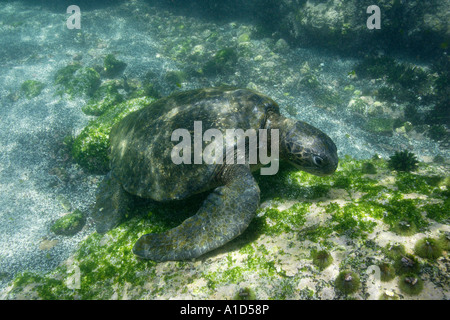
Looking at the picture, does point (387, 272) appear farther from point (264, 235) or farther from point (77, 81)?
point (77, 81)

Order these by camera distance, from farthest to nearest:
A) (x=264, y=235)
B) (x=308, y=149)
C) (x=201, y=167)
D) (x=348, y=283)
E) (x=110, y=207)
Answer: (x=110, y=207), (x=308, y=149), (x=201, y=167), (x=264, y=235), (x=348, y=283)

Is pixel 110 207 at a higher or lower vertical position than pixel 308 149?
lower

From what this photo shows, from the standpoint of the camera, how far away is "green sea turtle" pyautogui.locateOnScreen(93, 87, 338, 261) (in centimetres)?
321

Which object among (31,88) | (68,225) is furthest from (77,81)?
(68,225)

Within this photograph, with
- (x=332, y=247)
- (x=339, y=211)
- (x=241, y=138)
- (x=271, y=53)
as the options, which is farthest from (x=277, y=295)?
(x=271, y=53)

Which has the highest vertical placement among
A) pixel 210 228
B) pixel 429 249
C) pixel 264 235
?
pixel 429 249

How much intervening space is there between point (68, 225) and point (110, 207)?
1691 mm

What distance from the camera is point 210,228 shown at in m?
3.20

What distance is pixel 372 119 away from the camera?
949 centimetres

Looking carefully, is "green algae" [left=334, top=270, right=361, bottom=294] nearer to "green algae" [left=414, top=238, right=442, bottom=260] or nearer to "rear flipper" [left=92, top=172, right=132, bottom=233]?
"green algae" [left=414, top=238, right=442, bottom=260]

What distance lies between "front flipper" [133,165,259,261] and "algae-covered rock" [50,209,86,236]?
3.66 metres

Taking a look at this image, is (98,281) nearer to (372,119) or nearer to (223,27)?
(372,119)

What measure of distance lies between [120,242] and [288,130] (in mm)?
3979

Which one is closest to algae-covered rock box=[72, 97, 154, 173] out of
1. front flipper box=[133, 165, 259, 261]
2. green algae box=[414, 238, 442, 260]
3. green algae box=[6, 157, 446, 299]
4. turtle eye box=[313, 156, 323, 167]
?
green algae box=[6, 157, 446, 299]
